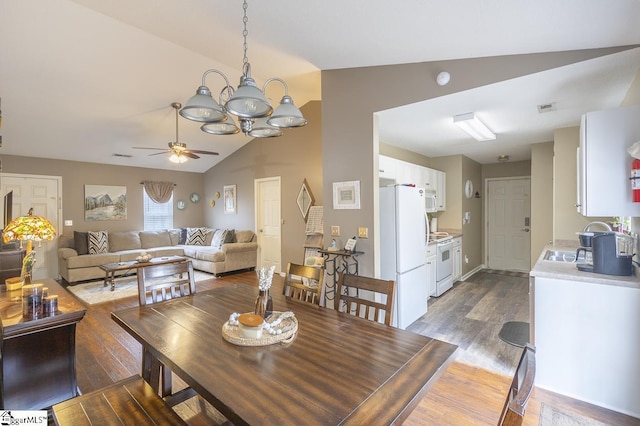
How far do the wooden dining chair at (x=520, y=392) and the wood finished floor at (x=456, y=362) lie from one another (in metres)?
1.40

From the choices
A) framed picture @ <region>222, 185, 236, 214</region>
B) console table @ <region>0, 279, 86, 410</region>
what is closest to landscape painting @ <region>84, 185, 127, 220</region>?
framed picture @ <region>222, 185, 236, 214</region>

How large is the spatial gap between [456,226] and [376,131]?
3288 mm

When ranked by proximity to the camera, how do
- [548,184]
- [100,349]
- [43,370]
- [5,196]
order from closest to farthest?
[43,370] < [100,349] < [548,184] < [5,196]

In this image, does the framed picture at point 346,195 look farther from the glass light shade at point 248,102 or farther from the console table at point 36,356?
the console table at point 36,356

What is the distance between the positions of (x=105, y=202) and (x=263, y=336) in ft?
22.7

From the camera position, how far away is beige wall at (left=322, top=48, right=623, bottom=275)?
2594mm

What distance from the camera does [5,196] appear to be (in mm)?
5449

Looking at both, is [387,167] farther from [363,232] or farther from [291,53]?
[291,53]

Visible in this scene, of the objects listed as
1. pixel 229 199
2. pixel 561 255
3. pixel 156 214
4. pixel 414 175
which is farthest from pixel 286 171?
pixel 561 255

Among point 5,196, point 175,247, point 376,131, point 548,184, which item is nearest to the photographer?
point 376,131

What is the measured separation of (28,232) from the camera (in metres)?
2.09

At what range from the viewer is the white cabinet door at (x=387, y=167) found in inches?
150

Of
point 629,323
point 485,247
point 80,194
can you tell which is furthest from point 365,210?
point 80,194

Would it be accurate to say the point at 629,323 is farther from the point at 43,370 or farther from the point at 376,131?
the point at 43,370
